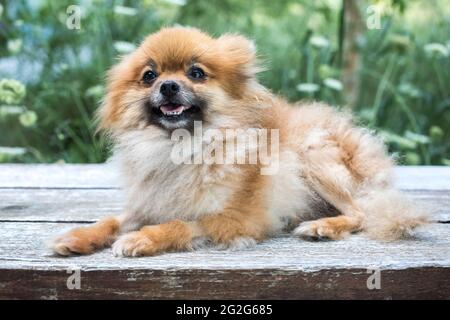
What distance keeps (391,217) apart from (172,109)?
998mm

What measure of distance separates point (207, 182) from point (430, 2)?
4.22m

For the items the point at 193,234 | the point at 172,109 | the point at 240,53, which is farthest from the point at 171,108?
the point at 193,234

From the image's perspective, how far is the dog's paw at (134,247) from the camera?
228cm

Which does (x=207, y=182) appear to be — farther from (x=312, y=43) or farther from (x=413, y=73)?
(x=413, y=73)

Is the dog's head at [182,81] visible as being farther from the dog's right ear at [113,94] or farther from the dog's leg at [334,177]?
the dog's leg at [334,177]

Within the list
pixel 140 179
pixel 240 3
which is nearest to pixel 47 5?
pixel 240 3

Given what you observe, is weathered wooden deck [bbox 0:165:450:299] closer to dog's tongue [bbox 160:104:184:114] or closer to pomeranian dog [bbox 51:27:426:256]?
pomeranian dog [bbox 51:27:426:256]

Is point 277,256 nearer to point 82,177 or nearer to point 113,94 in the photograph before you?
point 113,94

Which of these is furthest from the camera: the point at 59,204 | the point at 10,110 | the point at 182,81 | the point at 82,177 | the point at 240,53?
the point at 10,110

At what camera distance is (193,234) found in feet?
8.00

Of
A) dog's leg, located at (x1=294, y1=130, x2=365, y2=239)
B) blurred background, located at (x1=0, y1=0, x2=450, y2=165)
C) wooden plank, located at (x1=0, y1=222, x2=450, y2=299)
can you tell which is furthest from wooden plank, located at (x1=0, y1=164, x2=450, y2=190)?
wooden plank, located at (x1=0, y1=222, x2=450, y2=299)

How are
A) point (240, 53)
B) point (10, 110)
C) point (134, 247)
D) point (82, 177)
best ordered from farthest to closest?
point (10, 110)
point (82, 177)
point (240, 53)
point (134, 247)

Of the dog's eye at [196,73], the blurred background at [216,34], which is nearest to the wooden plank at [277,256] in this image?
the dog's eye at [196,73]

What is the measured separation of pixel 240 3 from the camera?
607 centimetres
